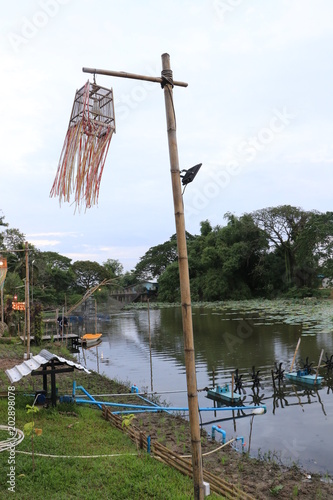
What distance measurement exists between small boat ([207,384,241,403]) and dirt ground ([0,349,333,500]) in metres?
1.83

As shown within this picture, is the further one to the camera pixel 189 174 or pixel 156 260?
pixel 156 260

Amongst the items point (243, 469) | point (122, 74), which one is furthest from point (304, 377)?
point (122, 74)

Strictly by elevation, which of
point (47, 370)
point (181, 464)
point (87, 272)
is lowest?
point (181, 464)

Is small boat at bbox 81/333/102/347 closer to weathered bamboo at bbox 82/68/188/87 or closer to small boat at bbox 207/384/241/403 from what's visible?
small boat at bbox 207/384/241/403

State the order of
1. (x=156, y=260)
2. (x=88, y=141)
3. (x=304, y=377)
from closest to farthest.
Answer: (x=88, y=141) → (x=304, y=377) → (x=156, y=260)

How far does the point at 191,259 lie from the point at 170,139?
49.9 m

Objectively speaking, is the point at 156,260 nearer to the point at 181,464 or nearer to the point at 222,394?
the point at 222,394

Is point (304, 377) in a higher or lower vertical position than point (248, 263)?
lower

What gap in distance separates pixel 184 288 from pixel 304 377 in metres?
10.9

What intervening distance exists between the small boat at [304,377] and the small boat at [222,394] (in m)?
2.75

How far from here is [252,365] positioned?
15.7m

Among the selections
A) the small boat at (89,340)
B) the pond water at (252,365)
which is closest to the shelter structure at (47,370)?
the pond water at (252,365)

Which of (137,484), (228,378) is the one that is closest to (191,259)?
(228,378)

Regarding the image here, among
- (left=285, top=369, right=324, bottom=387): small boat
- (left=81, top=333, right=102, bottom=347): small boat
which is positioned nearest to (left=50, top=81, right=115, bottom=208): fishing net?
(left=285, top=369, right=324, bottom=387): small boat
